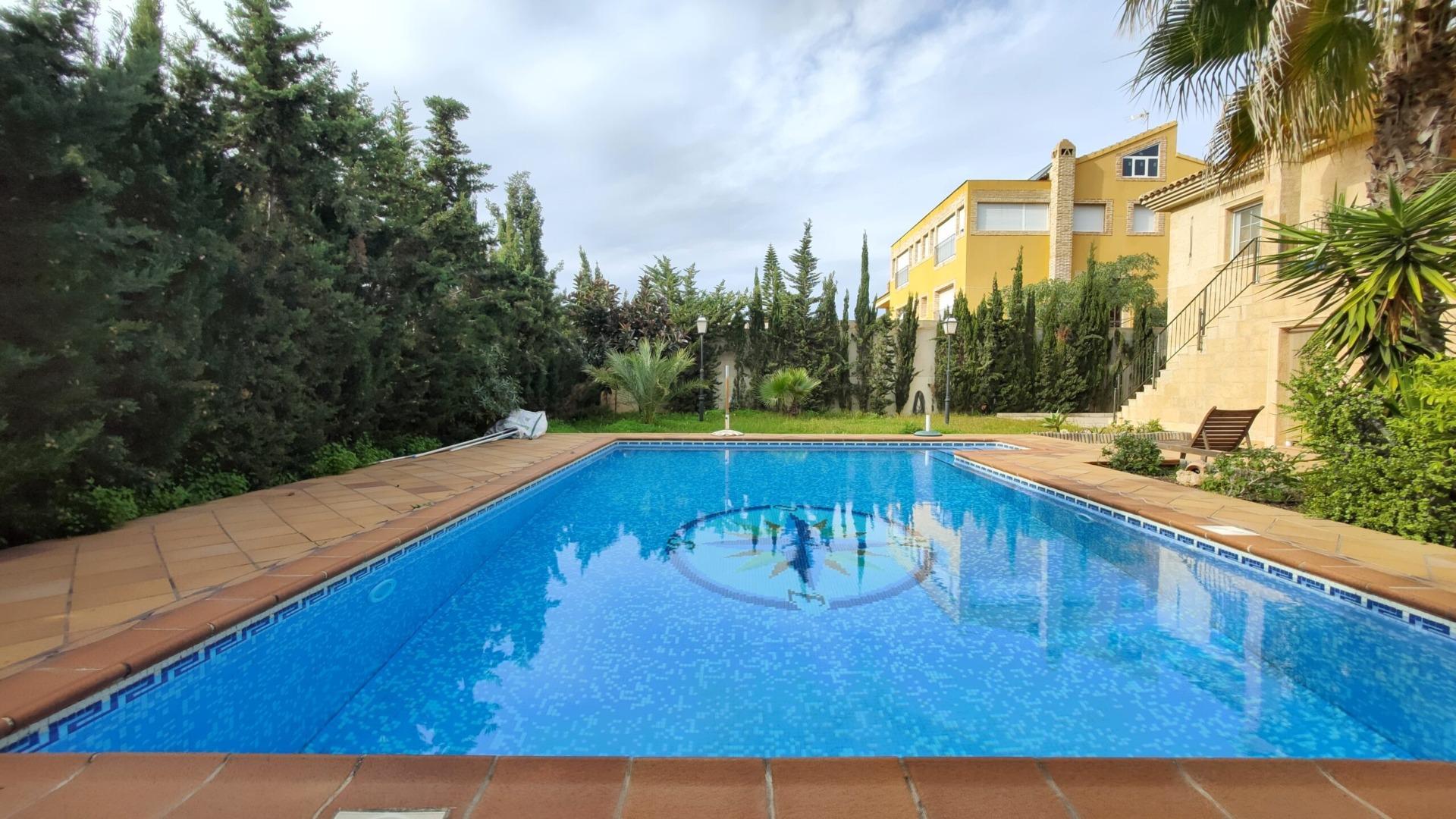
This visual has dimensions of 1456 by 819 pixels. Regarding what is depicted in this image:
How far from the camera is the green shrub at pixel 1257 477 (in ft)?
19.4

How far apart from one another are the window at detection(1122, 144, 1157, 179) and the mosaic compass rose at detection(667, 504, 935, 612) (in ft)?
73.3

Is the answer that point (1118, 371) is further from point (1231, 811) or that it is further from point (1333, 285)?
point (1231, 811)

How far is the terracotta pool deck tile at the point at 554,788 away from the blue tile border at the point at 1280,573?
4.13 m

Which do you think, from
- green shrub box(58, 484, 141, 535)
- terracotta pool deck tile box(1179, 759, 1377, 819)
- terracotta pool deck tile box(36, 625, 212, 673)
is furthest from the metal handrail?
green shrub box(58, 484, 141, 535)

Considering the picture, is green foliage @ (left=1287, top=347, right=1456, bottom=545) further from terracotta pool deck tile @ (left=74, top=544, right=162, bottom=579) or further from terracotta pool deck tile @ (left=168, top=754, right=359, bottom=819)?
terracotta pool deck tile @ (left=74, top=544, right=162, bottom=579)

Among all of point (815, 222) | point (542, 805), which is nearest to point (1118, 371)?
point (815, 222)

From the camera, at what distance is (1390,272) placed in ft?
15.5

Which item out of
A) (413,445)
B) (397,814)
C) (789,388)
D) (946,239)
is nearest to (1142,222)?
(946,239)

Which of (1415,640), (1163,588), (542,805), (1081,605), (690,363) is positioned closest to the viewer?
(542,805)

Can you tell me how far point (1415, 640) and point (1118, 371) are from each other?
547 inches

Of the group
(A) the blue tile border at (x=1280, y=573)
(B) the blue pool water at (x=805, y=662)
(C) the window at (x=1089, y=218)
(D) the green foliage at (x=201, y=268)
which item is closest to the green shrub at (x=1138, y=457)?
(A) the blue tile border at (x=1280, y=573)

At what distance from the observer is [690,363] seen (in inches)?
596

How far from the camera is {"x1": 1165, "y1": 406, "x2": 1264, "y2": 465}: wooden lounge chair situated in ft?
24.5

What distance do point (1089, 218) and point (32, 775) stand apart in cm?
2618
